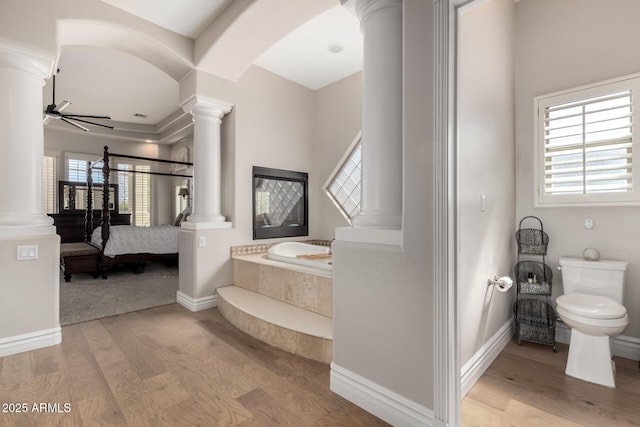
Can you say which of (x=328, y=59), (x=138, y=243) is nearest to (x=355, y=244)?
(x=328, y=59)

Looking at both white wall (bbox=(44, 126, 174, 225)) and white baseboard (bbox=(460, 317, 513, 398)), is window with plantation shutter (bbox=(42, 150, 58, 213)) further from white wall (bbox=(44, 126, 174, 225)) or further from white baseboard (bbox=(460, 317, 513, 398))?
white baseboard (bbox=(460, 317, 513, 398))

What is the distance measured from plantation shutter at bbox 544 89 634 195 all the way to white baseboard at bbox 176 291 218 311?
3418mm

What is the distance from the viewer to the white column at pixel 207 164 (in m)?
3.38

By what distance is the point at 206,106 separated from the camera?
333 centimetres

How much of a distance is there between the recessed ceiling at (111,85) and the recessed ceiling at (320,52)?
6.25 feet

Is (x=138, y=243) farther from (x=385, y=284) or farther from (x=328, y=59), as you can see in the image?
(x=385, y=284)

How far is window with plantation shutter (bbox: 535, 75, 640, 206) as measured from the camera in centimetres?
222

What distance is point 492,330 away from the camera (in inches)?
89.3

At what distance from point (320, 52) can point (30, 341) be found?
12.4 ft

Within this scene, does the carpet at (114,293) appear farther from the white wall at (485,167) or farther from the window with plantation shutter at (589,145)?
the window with plantation shutter at (589,145)

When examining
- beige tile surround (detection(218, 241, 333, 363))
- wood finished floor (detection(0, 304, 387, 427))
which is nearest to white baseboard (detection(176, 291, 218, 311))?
beige tile surround (detection(218, 241, 333, 363))

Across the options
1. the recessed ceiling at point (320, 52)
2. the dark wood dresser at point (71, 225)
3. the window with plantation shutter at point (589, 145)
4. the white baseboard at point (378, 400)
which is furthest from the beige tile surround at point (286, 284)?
the dark wood dresser at point (71, 225)

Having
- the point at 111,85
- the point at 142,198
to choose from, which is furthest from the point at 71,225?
the point at 111,85

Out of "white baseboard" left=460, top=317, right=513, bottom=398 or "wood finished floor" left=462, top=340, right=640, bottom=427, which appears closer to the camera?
"wood finished floor" left=462, top=340, right=640, bottom=427
